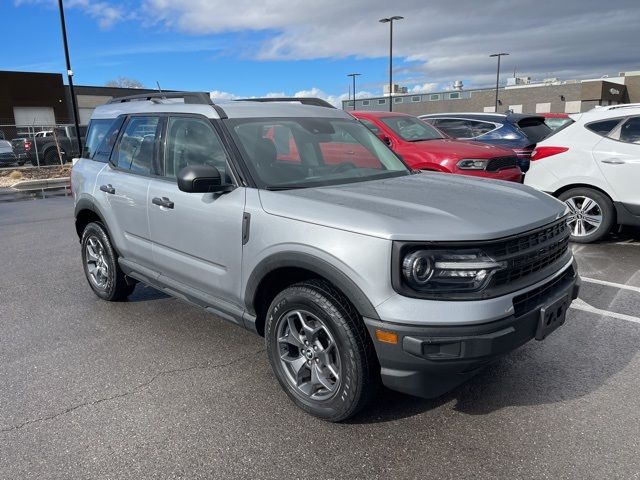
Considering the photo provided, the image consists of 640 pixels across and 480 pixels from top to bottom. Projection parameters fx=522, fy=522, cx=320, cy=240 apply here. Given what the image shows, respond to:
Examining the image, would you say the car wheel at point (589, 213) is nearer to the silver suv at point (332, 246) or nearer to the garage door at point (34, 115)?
the silver suv at point (332, 246)

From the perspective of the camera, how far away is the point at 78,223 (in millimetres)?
5355

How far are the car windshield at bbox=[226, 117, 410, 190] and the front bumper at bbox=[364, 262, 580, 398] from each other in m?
1.27

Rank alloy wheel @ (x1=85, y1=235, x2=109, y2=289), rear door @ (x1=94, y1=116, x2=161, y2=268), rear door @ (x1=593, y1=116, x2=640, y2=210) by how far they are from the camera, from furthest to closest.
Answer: rear door @ (x1=593, y1=116, x2=640, y2=210)
alloy wheel @ (x1=85, y1=235, x2=109, y2=289)
rear door @ (x1=94, y1=116, x2=161, y2=268)

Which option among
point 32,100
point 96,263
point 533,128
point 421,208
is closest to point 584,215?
point 533,128

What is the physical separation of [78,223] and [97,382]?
7.81 ft

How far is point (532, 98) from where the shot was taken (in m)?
58.3

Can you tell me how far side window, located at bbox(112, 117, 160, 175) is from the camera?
4.21 m

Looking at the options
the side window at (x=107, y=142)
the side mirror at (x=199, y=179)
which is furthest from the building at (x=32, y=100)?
the side mirror at (x=199, y=179)

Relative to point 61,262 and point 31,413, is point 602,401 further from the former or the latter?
point 61,262

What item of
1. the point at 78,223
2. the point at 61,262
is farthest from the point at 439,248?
the point at 61,262

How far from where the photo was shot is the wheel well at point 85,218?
5059mm

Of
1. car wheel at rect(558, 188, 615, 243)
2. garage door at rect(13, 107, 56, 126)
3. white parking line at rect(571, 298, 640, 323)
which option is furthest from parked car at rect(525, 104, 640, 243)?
garage door at rect(13, 107, 56, 126)

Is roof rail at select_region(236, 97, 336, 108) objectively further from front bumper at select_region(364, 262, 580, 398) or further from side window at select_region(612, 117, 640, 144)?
side window at select_region(612, 117, 640, 144)

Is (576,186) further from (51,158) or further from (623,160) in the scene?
(51,158)
